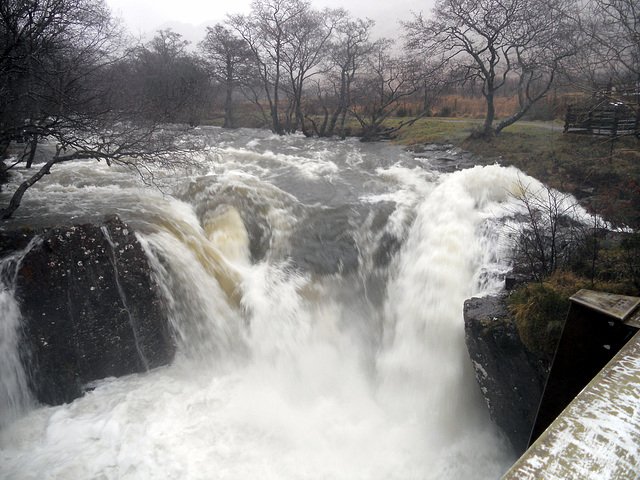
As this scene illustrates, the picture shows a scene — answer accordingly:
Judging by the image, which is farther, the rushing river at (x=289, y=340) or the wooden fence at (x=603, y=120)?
the wooden fence at (x=603, y=120)

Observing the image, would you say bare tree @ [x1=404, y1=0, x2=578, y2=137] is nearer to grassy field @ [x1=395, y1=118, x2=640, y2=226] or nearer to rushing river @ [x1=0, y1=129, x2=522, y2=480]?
grassy field @ [x1=395, y1=118, x2=640, y2=226]

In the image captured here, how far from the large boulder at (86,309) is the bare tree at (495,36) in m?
14.1

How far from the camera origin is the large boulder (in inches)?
198

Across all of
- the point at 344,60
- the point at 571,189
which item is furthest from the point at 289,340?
the point at 344,60

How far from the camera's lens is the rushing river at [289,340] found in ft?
15.6

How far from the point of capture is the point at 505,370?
4.72m

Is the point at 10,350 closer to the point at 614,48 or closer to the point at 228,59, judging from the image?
the point at 614,48

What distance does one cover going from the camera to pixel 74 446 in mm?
4578

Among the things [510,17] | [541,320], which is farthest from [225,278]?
[510,17]

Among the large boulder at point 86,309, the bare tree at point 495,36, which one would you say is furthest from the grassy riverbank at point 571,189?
the large boulder at point 86,309

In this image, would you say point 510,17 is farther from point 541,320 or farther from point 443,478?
point 443,478

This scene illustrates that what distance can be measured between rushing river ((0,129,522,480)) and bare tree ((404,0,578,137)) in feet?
21.6

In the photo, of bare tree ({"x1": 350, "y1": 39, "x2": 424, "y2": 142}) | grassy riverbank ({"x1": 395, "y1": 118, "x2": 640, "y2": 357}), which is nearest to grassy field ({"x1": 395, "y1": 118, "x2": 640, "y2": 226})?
grassy riverbank ({"x1": 395, "y1": 118, "x2": 640, "y2": 357})

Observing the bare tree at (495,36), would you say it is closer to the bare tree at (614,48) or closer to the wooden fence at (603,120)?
the wooden fence at (603,120)
